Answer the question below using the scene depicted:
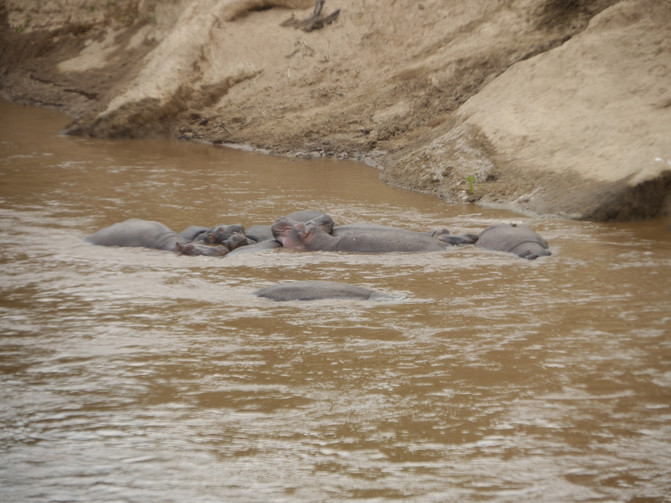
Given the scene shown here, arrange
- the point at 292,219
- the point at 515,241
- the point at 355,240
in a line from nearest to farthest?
the point at 515,241
the point at 355,240
the point at 292,219

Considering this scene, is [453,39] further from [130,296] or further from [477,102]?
[130,296]

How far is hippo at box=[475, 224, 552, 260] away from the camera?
26.2 ft

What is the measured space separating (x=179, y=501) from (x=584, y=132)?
332 inches

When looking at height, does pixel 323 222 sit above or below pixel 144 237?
above

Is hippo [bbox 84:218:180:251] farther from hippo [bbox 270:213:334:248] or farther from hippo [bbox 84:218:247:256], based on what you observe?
hippo [bbox 270:213:334:248]

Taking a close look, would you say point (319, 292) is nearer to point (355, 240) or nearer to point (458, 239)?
point (355, 240)

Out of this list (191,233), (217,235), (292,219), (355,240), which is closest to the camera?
(355,240)

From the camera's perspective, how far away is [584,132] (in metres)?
10.9

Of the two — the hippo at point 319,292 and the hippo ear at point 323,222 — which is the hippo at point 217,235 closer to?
the hippo ear at point 323,222

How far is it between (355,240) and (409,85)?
718 cm

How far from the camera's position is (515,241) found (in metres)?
8.27

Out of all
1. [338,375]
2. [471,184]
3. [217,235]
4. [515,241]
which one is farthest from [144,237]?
[471,184]

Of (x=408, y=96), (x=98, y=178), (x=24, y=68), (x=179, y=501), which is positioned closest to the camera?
(x=179, y=501)

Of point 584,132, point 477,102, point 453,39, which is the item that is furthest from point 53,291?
point 453,39
